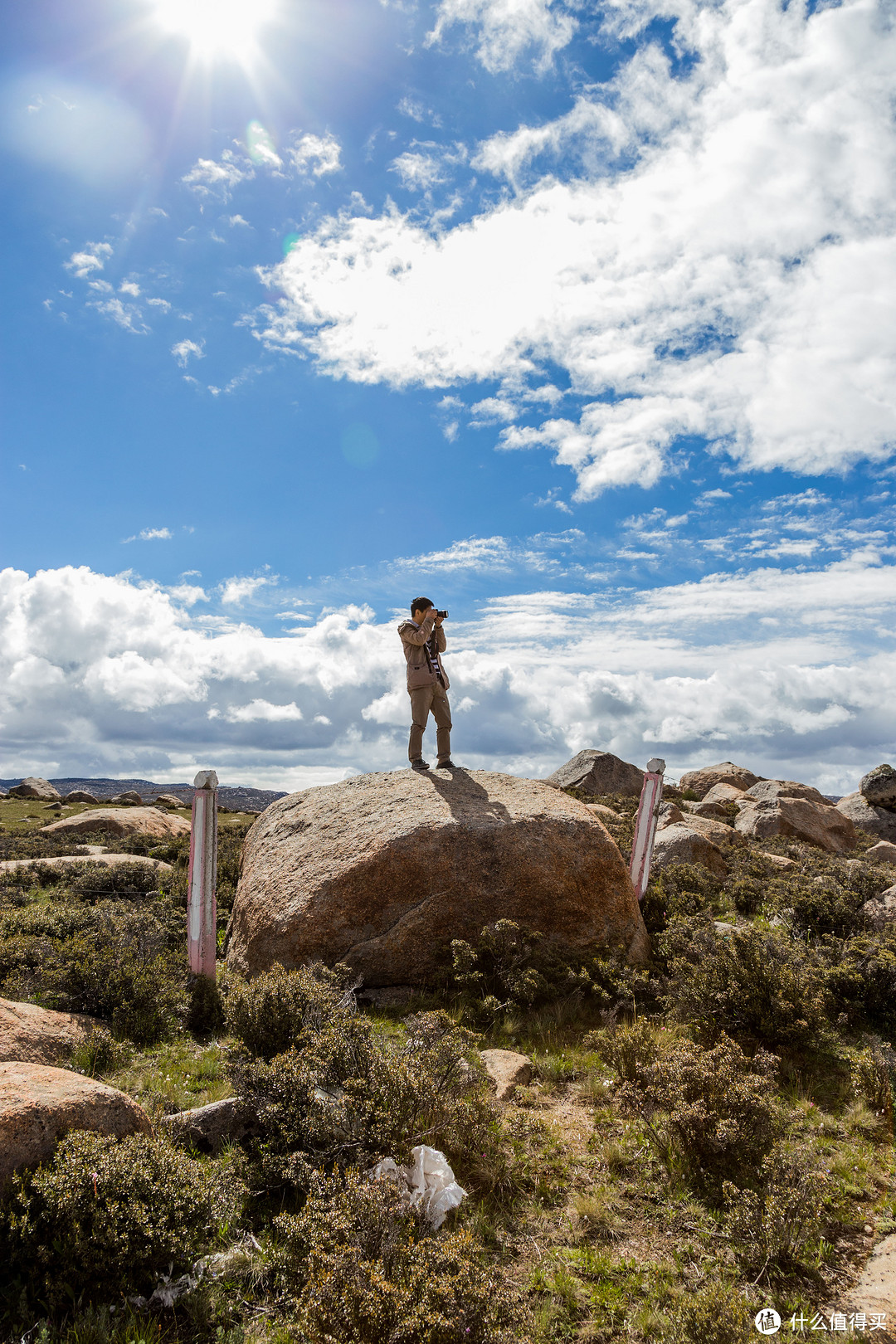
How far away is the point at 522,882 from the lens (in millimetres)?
10383

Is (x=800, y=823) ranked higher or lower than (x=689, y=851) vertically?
lower

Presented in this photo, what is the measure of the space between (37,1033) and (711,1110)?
20.6 feet

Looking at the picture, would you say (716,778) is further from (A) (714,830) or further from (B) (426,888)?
(B) (426,888)

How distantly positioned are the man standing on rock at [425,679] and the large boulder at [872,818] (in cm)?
2487

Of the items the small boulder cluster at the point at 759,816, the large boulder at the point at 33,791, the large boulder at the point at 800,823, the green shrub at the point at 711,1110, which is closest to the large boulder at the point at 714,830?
the small boulder cluster at the point at 759,816

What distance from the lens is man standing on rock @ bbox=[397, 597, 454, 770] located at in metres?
13.4

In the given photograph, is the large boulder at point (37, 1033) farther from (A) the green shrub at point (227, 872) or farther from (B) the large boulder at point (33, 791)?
(B) the large boulder at point (33, 791)

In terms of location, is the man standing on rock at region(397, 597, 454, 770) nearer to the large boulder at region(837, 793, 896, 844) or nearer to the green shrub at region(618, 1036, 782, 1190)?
the green shrub at region(618, 1036, 782, 1190)

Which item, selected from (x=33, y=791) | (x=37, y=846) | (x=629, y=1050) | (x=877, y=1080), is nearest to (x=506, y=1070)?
(x=629, y=1050)

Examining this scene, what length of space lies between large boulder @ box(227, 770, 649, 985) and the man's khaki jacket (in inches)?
104

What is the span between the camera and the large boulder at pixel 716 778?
37.8m

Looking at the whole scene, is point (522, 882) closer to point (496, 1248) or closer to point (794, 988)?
point (794, 988)

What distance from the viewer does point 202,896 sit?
384 inches

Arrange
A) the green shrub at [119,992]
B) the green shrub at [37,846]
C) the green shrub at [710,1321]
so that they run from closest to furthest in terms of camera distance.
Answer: the green shrub at [710,1321], the green shrub at [119,992], the green shrub at [37,846]
